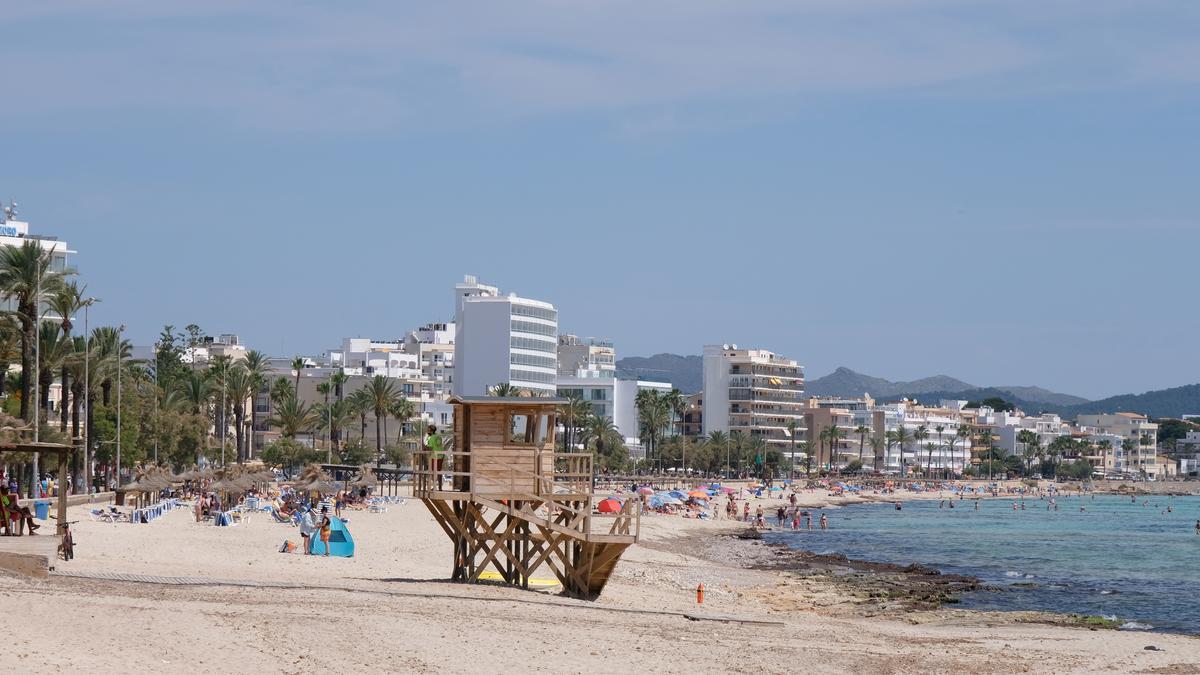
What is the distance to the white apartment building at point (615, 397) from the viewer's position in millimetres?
163250

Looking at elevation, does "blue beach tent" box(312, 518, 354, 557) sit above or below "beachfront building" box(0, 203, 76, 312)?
below

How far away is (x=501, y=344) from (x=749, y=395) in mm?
39472

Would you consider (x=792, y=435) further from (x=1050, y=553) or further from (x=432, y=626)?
(x=432, y=626)

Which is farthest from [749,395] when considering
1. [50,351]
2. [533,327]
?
[50,351]

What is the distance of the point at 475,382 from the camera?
152250 millimetres

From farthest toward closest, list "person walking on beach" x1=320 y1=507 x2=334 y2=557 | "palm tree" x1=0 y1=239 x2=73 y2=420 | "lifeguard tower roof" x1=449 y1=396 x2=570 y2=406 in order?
"palm tree" x1=0 y1=239 x2=73 y2=420, "person walking on beach" x1=320 y1=507 x2=334 y2=557, "lifeguard tower roof" x1=449 y1=396 x2=570 y2=406

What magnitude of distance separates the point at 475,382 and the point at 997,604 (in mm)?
117039

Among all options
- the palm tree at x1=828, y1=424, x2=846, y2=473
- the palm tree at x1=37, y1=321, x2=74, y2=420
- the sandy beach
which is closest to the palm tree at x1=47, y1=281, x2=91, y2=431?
the palm tree at x1=37, y1=321, x2=74, y2=420

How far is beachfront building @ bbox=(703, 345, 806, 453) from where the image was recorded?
17825 centimetres

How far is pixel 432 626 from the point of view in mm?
20609

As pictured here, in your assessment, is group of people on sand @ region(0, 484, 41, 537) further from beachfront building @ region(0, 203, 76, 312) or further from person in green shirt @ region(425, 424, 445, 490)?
beachfront building @ region(0, 203, 76, 312)

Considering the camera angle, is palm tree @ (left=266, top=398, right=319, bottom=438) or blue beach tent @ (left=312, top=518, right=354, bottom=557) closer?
blue beach tent @ (left=312, top=518, right=354, bottom=557)

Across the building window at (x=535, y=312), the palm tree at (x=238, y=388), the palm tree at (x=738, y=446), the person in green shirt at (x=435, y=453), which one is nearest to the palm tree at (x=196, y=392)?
the palm tree at (x=238, y=388)

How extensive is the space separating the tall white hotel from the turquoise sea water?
155ft
